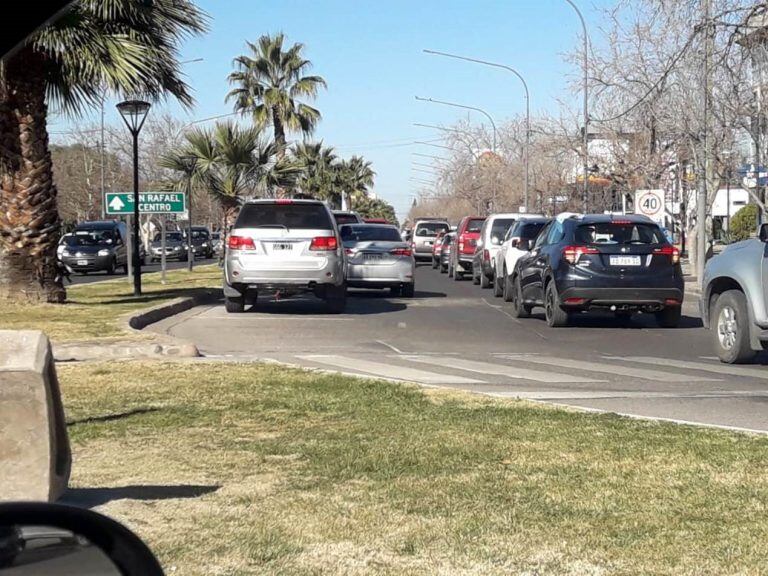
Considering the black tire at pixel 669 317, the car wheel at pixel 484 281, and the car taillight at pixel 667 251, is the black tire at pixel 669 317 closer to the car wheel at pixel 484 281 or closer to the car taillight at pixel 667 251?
the car taillight at pixel 667 251

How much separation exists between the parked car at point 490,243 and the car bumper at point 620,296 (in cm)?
1011

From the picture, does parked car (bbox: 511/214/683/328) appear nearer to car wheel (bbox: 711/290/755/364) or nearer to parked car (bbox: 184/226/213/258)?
car wheel (bbox: 711/290/755/364)

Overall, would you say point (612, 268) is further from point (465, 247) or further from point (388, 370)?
point (465, 247)

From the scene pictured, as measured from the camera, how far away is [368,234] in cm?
2483

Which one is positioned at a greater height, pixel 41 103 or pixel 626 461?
pixel 41 103

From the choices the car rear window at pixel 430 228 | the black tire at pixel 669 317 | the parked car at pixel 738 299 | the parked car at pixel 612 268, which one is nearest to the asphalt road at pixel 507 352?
the black tire at pixel 669 317

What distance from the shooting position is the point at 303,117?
4747cm

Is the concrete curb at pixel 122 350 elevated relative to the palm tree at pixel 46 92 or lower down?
lower down

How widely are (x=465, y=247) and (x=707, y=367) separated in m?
20.0

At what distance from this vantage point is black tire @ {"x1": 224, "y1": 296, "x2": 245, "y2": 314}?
19.6 meters

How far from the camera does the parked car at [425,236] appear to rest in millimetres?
47188

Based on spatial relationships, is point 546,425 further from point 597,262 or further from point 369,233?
point 369,233

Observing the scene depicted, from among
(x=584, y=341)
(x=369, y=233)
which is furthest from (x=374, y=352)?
A: (x=369, y=233)

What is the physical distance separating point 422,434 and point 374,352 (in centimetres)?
619
